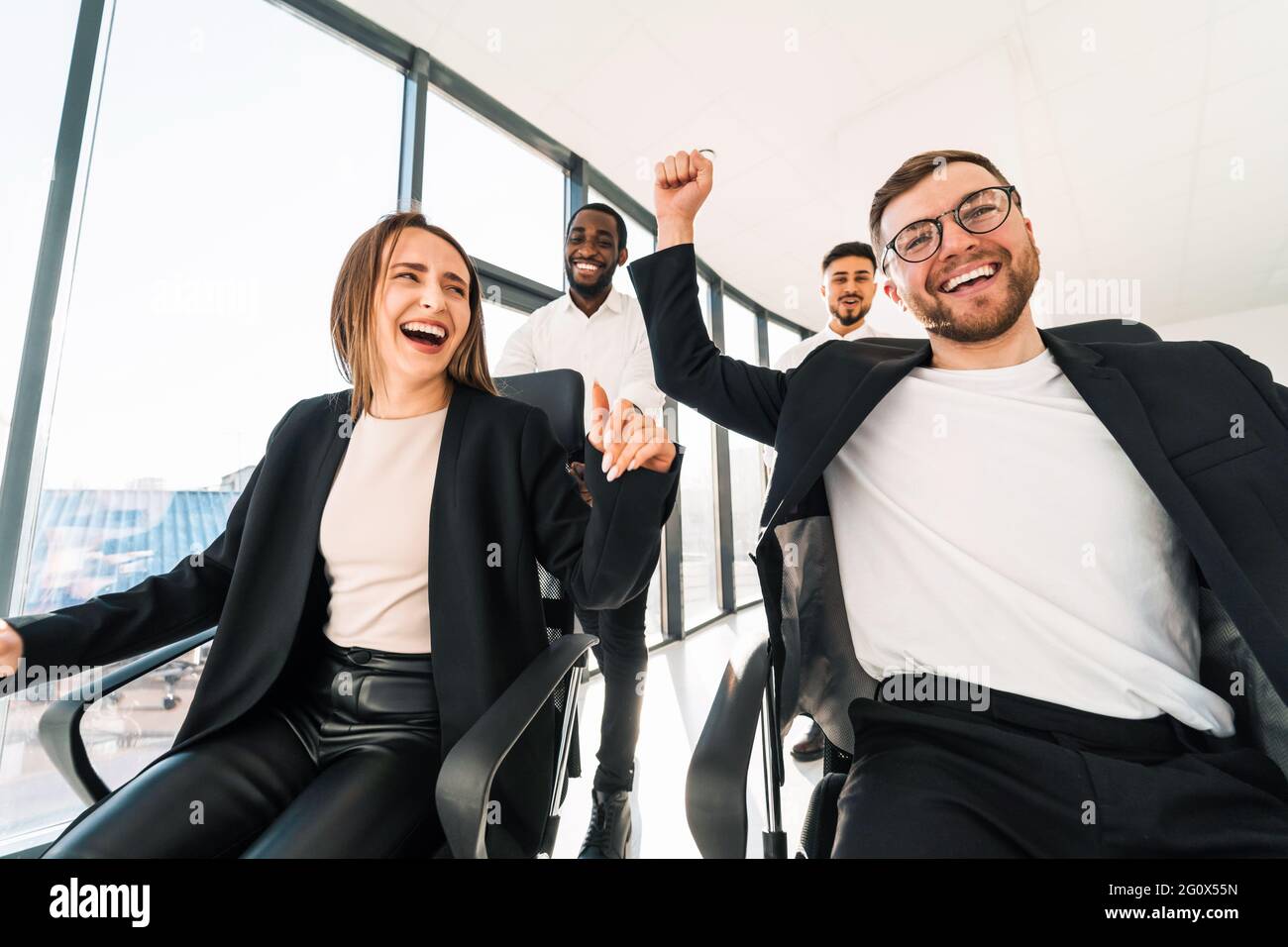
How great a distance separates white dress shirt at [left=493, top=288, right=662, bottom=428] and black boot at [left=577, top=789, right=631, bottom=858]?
1257mm

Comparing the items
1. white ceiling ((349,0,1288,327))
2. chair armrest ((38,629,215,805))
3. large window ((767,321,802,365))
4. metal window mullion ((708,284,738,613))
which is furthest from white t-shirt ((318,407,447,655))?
large window ((767,321,802,365))

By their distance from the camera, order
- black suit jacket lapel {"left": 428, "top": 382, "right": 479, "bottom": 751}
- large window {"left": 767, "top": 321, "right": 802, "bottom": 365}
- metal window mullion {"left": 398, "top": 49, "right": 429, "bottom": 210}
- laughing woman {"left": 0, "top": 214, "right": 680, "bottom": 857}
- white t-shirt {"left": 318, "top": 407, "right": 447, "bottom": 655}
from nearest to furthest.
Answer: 1. laughing woman {"left": 0, "top": 214, "right": 680, "bottom": 857}
2. black suit jacket lapel {"left": 428, "top": 382, "right": 479, "bottom": 751}
3. white t-shirt {"left": 318, "top": 407, "right": 447, "bottom": 655}
4. metal window mullion {"left": 398, "top": 49, "right": 429, "bottom": 210}
5. large window {"left": 767, "top": 321, "right": 802, "bottom": 365}

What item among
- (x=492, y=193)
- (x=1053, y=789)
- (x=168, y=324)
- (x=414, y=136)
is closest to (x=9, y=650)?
(x=168, y=324)

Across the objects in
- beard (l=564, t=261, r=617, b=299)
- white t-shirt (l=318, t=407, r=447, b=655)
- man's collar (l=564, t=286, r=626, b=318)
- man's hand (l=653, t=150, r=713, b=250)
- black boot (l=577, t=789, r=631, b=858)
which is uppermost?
beard (l=564, t=261, r=617, b=299)

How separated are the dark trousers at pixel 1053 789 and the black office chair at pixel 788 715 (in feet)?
0.27

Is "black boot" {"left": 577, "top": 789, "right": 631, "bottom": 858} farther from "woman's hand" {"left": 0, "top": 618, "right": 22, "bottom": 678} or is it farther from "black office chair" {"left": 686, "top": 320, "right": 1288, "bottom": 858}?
"woman's hand" {"left": 0, "top": 618, "right": 22, "bottom": 678}

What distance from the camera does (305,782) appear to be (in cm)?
84

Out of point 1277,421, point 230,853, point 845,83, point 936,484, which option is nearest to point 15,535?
point 230,853

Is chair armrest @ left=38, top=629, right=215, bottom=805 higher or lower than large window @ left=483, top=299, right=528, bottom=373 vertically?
lower

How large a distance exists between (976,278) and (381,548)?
130cm

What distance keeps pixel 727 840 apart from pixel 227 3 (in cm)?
318

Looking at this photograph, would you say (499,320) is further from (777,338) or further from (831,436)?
(777,338)

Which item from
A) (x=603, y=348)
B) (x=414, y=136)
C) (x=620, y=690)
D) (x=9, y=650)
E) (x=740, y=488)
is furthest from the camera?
(x=740, y=488)

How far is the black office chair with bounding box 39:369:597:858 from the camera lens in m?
0.54
